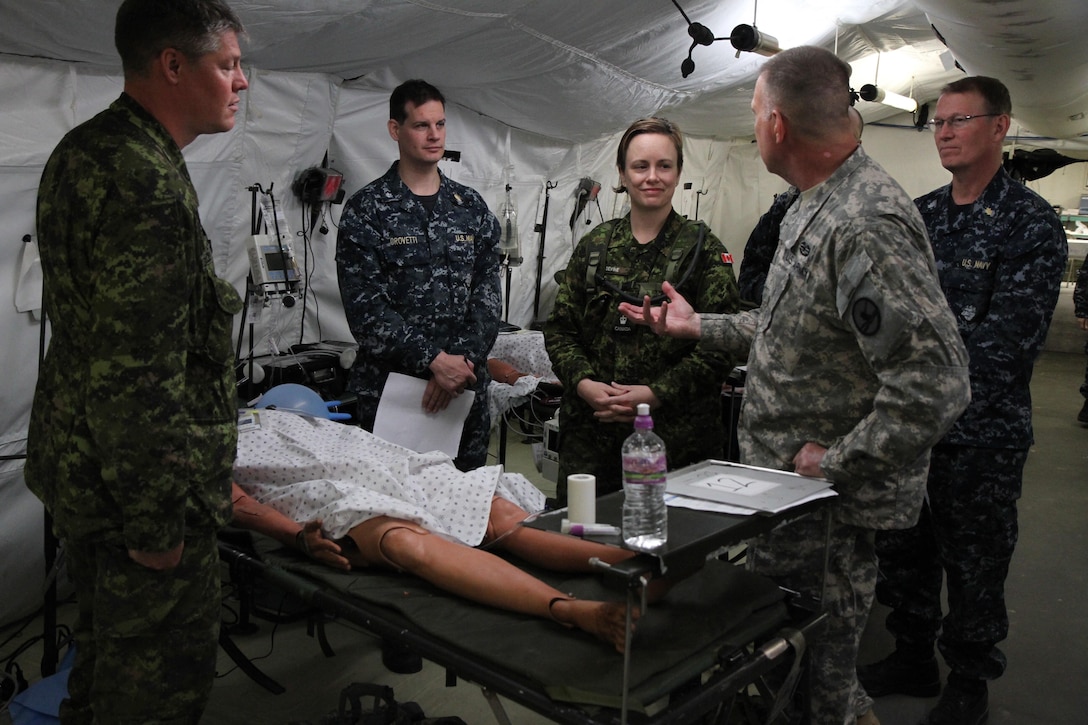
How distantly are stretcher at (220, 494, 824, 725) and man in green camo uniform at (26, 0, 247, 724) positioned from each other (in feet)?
1.24

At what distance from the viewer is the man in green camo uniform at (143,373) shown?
142cm

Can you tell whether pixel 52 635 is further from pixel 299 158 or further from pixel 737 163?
pixel 737 163

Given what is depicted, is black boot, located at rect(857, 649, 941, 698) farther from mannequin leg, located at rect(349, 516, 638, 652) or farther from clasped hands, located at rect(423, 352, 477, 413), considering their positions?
clasped hands, located at rect(423, 352, 477, 413)

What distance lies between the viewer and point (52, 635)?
247cm

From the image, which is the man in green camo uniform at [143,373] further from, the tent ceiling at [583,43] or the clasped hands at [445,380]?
the clasped hands at [445,380]

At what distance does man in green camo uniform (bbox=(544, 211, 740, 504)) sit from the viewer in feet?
7.84

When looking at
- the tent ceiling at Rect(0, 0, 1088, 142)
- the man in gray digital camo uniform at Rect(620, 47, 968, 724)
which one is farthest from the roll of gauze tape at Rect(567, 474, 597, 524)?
the tent ceiling at Rect(0, 0, 1088, 142)

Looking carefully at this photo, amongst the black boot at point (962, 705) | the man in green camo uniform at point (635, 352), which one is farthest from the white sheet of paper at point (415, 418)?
the black boot at point (962, 705)

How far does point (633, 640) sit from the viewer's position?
1.61 meters

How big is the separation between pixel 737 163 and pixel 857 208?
8.55 metres

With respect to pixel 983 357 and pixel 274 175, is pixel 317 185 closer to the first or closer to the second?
pixel 274 175

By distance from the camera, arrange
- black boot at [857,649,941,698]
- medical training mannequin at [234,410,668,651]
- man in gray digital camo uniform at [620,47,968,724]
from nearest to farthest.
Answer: man in gray digital camo uniform at [620,47,968,724]
medical training mannequin at [234,410,668,651]
black boot at [857,649,941,698]

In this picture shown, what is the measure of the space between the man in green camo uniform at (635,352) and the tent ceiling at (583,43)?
3.94ft

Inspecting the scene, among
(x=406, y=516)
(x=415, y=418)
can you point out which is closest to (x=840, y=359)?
(x=406, y=516)
